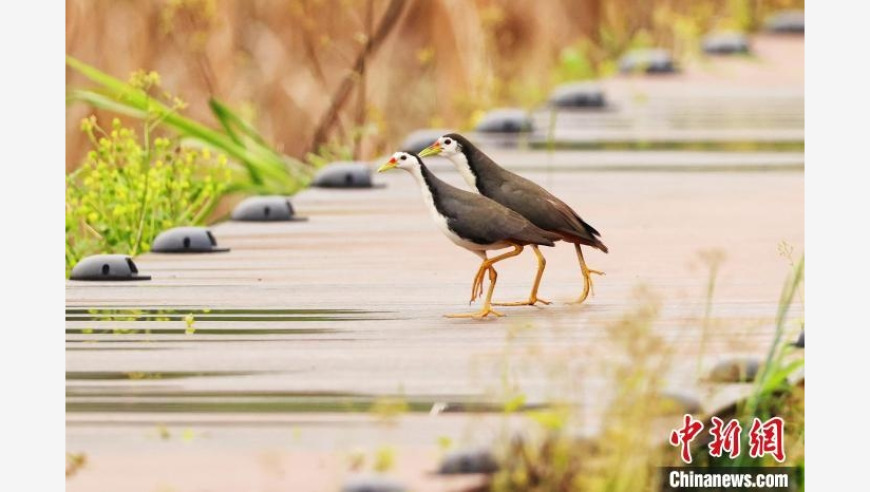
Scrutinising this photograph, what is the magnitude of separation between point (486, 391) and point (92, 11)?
188 inches

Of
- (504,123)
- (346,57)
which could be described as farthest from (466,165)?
(346,57)

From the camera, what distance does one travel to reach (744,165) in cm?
848

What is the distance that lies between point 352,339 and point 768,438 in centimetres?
112

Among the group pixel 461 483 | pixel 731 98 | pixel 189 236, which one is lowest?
pixel 461 483

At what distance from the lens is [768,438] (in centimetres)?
442

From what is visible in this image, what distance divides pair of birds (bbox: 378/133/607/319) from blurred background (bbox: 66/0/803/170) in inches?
127

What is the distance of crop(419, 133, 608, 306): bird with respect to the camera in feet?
17.3

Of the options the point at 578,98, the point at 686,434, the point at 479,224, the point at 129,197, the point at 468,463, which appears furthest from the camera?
the point at 578,98

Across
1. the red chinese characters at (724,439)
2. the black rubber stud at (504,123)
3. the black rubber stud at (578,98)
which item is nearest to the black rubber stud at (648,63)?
the black rubber stud at (578,98)

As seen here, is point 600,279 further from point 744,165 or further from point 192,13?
point 192,13

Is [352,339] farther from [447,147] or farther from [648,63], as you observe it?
[648,63]

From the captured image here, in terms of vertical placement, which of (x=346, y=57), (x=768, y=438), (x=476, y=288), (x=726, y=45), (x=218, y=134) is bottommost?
(x=768, y=438)

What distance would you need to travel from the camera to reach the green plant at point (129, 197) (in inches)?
271

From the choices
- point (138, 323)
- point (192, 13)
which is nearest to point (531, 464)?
point (138, 323)
